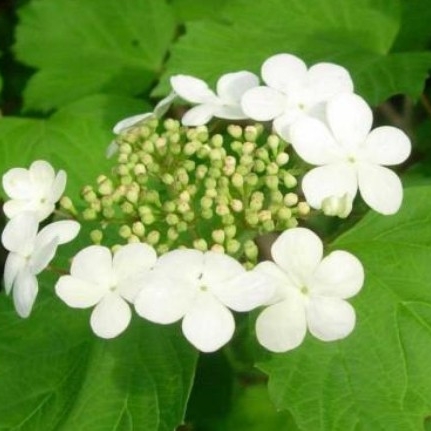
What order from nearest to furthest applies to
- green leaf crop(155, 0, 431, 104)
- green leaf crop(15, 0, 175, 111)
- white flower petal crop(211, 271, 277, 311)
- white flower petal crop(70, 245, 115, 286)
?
white flower petal crop(211, 271, 277, 311)
white flower petal crop(70, 245, 115, 286)
green leaf crop(155, 0, 431, 104)
green leaf crop(15, 0, 175, 111)

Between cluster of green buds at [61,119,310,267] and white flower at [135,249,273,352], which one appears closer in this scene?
white flower at [135,249,273,352]

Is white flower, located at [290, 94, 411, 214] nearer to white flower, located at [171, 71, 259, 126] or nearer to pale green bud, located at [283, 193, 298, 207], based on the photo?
pale green bud, located at [283, 193, 298, 207]

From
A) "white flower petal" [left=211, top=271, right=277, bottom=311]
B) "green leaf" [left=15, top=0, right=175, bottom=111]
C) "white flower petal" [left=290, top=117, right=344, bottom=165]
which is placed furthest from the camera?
"green leaf" [left=15, top=0, right=175, bottom=111]

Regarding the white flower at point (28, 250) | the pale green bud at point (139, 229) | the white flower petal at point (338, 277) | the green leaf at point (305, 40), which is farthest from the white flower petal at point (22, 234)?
the green leaf at point (305, 40)

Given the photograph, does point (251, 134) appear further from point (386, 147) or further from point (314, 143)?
point (386, 147)

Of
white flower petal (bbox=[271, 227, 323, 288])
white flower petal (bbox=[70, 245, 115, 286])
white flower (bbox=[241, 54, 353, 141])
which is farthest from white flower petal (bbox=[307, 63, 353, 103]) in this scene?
white flower petal (bbox=[70, 245, 115, 286])

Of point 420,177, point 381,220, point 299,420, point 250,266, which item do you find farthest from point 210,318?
point 420,177

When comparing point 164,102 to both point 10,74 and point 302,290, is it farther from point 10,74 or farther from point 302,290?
point 10,74

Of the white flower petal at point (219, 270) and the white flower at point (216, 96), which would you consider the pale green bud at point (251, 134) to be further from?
the white flower petal at point (219, 270)
